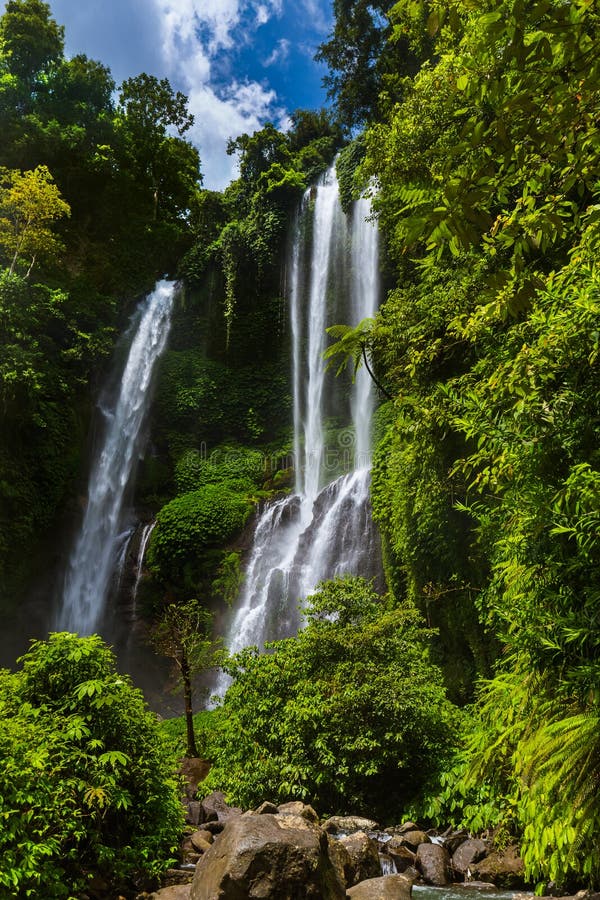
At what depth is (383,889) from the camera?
379 cm

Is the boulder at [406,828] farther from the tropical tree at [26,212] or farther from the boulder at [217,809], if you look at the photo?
the tropical tree at [26,212]

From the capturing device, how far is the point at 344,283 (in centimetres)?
2141

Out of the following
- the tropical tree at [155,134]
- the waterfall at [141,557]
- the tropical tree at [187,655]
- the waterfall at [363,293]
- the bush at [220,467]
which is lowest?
the tropical tree at [187,655]

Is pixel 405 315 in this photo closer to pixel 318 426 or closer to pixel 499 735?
pixel 499 735

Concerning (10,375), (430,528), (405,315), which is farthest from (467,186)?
(10,375)

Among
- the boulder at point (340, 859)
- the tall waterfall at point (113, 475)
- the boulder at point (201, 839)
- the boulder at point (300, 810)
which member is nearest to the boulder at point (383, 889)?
the boulder at point (340, 859)

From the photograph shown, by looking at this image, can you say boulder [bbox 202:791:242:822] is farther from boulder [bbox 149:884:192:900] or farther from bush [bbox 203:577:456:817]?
boulder [bbox 149:884:192:900]

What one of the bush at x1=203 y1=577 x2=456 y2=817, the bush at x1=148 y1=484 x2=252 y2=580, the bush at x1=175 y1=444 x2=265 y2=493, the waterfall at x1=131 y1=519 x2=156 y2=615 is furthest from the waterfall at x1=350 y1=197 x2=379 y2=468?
the bush at x1=203 y1=577 x2=456 y2=817

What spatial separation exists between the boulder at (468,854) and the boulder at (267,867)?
2.04 metres

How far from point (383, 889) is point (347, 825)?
2471mm

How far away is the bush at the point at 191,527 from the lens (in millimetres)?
18531

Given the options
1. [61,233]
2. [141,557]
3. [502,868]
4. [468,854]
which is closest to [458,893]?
[502,868]

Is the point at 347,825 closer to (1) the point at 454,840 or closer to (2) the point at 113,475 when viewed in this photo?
(1) the point at 454,840

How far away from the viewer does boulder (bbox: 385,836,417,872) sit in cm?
523
